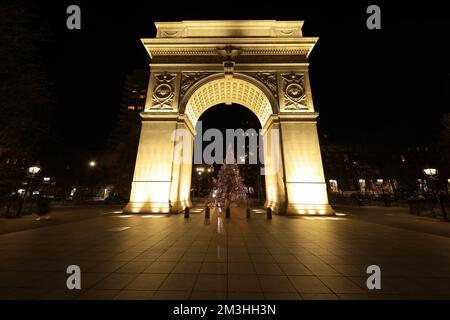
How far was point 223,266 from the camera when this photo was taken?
5.28m

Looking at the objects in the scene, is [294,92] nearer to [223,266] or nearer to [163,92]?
[163,92]

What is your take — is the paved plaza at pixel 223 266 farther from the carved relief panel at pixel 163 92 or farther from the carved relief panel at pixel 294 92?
the carved relief panel at pixel 163 92

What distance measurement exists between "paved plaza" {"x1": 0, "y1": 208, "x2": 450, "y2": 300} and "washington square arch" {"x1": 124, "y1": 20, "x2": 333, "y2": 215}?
8.65 m

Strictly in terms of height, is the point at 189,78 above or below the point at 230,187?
above

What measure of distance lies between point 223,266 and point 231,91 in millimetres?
19899

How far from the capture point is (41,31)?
1095 cm

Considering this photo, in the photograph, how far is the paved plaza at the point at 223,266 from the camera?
12.8ft

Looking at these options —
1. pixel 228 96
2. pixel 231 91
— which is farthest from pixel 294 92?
pixel 228 96

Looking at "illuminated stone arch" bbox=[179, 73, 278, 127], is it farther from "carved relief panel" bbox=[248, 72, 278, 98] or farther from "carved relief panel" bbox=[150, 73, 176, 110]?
"carved relief panel" bbox=[150, 73, 176, 110]

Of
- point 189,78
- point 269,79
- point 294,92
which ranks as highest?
point 189,78

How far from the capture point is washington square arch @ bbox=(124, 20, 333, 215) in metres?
17.5

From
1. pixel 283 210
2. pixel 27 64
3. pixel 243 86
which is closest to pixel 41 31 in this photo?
pixel 27 64

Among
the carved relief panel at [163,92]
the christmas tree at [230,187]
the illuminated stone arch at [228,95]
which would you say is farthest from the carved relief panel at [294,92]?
the christmas tree at [230,187]
